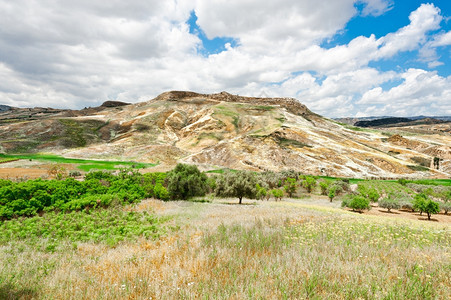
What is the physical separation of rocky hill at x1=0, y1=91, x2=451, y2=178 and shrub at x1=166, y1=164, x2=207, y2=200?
42.2 m

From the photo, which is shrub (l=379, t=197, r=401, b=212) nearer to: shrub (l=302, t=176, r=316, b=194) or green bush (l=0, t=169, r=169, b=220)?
shrub (l=302, t=176, r=316, b=194)

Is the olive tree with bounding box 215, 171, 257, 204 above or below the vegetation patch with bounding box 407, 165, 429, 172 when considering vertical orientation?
below

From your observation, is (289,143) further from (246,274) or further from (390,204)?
(246,274)

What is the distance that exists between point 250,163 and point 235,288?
73875 mm

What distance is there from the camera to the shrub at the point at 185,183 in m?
30.1

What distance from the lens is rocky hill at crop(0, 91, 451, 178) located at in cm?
7712

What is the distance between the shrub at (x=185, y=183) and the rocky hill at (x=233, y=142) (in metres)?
42.2

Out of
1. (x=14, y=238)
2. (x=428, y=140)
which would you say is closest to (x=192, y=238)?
(x=14, y=238)

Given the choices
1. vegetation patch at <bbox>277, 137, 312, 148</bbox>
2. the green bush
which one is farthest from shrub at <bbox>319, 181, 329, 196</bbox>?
the green bush

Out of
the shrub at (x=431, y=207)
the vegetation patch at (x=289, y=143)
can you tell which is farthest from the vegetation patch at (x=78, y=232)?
the vegetation patch at (x=289, y=143)

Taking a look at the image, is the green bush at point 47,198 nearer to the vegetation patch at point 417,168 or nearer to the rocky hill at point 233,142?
the rocky hill at point 233,142

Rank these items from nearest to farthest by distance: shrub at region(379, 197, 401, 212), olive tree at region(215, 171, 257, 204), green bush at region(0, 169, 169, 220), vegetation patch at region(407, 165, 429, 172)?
green bush at region(0, 169, 169, 220), olive tree at region(215, 171, 257, 204), shrub at region(379, 197, 401, 212), vegetation patch at region(407, 165, 429, 172)

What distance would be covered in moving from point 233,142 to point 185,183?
6074cm

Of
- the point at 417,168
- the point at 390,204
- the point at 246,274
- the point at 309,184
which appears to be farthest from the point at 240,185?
the point at 417,168
